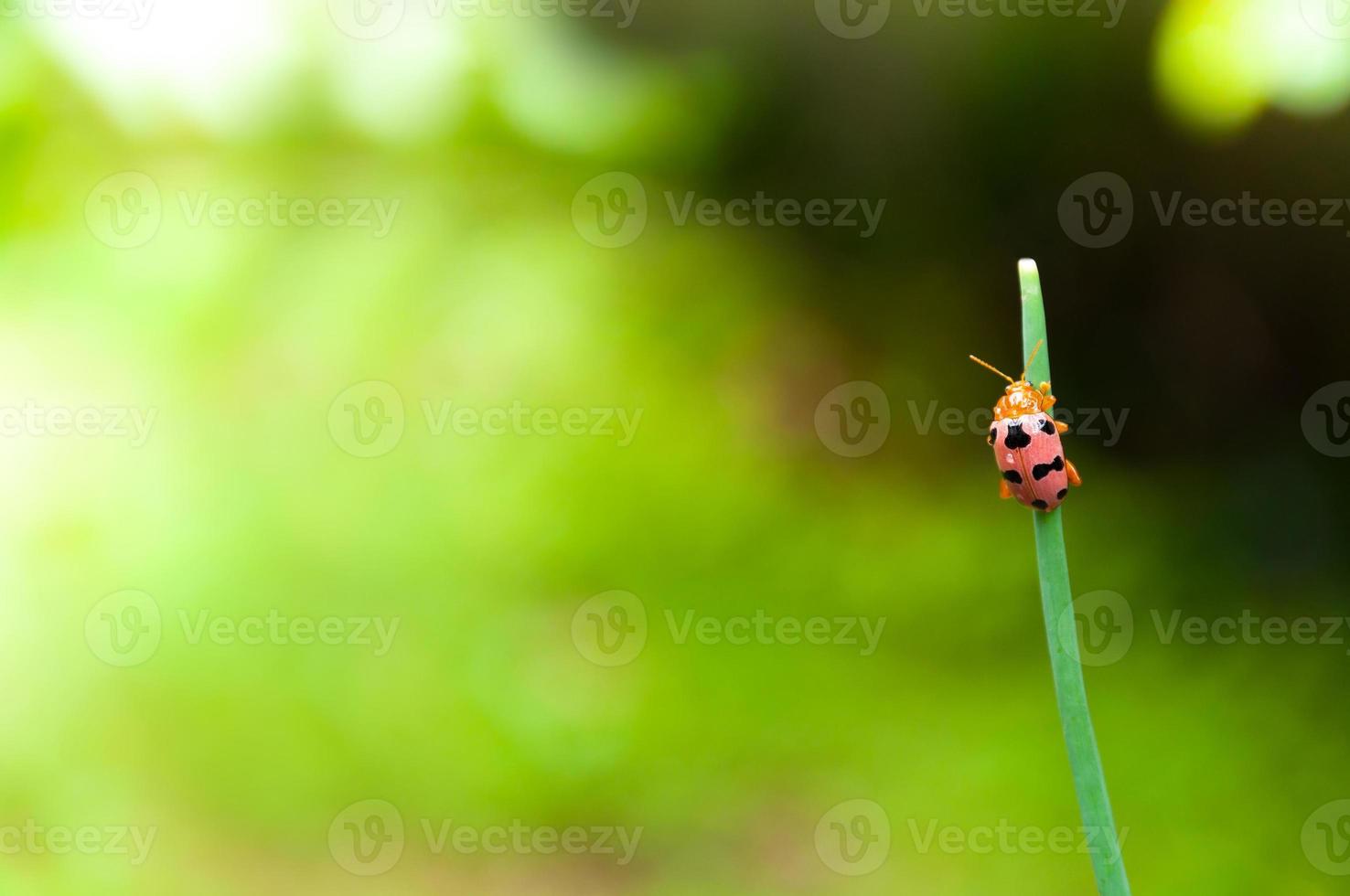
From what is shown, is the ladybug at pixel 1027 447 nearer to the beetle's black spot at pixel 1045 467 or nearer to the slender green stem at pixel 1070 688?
the beetle's black spot at pixel 1045 467

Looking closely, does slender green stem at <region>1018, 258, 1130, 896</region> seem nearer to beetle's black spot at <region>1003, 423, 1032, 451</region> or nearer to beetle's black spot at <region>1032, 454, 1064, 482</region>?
beetle's black spot at <region>1032, 454, 1064, 482</region>

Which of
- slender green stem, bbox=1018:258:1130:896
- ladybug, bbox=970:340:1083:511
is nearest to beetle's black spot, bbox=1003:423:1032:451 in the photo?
ladybug, bbox=970:340:1083:511

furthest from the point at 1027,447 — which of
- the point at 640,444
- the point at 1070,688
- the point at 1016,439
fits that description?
the point at 640,444

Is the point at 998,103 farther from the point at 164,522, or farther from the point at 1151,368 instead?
the point at 164,522

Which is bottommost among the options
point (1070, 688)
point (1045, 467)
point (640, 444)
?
point (1070, 688)

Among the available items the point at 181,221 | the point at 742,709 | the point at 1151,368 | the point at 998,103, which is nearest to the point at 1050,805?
the point at 742,709

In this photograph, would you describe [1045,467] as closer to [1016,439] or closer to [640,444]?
[1016,439]
